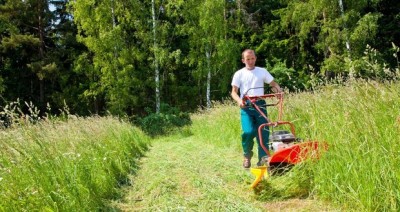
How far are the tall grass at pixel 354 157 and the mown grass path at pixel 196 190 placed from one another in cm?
25

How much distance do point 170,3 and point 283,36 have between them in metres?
10.8

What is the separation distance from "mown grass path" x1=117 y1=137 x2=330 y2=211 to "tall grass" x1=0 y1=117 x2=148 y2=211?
13.2 inches

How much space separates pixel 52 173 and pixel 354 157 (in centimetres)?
264

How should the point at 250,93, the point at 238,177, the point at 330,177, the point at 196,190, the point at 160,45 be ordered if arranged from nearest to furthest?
the point at 330,177, the point at 196,190, the point at 238,177, the point at 250,93, the point at 160,45

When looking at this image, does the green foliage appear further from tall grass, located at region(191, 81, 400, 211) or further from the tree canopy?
tall grass, located at region(191, 81, 400, 211)

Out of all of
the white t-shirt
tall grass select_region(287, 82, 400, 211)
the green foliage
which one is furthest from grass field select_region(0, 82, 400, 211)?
the green foliage

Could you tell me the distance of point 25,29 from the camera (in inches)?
899

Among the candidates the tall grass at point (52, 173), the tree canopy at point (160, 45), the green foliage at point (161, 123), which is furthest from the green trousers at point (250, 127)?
the tree canopy at point (160, 45)

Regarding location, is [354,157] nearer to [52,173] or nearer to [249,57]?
[249,57]

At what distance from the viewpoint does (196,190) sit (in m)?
4.13

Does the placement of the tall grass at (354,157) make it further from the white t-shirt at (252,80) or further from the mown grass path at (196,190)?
the white t-shirt at (252,80)

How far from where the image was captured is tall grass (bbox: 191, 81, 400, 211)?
2740mm

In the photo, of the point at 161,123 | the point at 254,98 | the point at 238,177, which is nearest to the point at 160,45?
the point at 161,123

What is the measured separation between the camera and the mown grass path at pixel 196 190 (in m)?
3.50
